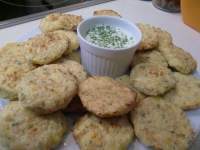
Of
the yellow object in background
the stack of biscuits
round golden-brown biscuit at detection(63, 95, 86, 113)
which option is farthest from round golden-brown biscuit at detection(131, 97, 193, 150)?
the yellow object in background

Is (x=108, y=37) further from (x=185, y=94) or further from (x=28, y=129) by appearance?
(x=28, y=129)

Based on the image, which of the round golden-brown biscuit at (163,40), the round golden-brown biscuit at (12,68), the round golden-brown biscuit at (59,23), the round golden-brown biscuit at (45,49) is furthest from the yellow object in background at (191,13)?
the round golden-brown biscuit at (12,68)

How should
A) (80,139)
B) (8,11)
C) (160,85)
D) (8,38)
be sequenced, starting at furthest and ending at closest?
(8,11) → (8,38) → (160,85) → (80,139)

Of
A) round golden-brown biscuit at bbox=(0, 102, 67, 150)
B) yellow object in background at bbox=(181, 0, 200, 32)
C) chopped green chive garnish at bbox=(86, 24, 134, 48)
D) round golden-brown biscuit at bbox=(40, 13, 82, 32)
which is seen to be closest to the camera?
round golden-brown biscuit at bbox=(0, 102, 67, 150)

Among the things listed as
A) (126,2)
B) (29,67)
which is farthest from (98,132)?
(126,2)

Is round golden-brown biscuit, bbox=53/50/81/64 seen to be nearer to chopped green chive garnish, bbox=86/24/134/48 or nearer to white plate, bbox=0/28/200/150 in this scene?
chopped green chive garnish, bbox=86/24/134/48

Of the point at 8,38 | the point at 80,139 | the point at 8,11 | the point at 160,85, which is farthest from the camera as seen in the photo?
the point at 8,11

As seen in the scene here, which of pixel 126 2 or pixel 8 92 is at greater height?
pixel 8 92

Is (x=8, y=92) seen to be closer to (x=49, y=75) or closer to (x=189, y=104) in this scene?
(x=49, y=75)

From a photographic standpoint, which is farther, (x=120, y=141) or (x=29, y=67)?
(x=29, y=67)

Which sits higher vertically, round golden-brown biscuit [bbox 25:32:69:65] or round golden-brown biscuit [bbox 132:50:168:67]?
round golden-brown biscuit [bbox 25:32:69:65]
